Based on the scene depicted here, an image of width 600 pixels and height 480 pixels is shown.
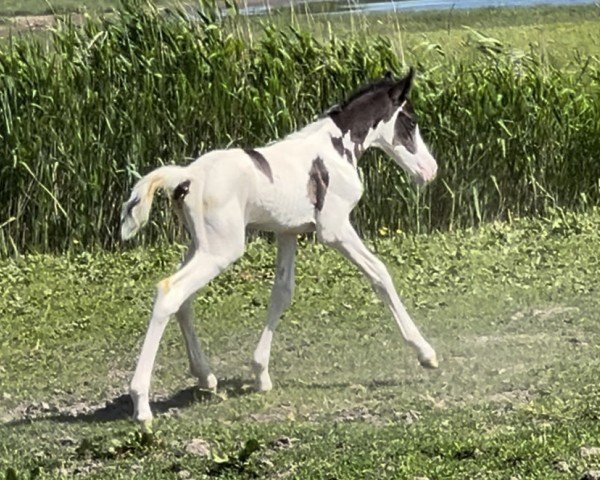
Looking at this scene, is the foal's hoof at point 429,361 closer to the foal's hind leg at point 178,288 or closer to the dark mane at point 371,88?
the foal's hind leg at point 178,288

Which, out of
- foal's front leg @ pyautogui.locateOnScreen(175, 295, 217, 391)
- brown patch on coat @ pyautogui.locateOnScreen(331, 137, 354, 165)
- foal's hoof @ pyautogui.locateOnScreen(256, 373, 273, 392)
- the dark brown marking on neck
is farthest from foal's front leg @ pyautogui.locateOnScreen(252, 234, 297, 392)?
the dark brown marking on neck

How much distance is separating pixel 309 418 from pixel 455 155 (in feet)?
20.3

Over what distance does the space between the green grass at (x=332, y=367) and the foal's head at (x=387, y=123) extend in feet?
3.95

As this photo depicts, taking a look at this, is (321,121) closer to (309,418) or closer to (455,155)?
(309,418)

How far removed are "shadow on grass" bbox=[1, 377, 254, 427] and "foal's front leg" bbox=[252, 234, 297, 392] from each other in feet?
0.52

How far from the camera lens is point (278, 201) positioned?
304 inches

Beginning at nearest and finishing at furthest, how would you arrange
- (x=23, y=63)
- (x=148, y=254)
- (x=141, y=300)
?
(x=141, y=300) < (x=148, y=254) < (x=23, y=63)

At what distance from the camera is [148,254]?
1219 cm

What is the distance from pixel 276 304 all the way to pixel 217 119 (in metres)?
5.11

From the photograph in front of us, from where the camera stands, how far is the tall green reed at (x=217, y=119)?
12.7 metres

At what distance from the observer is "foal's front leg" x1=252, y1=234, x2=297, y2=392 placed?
317 inches

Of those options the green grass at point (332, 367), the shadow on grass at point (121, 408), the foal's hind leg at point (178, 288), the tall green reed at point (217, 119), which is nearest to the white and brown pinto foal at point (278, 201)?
the foal's hind leg at point (178, 288)

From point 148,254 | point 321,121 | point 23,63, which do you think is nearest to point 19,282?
point 148,254

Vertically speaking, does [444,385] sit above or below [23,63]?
below
